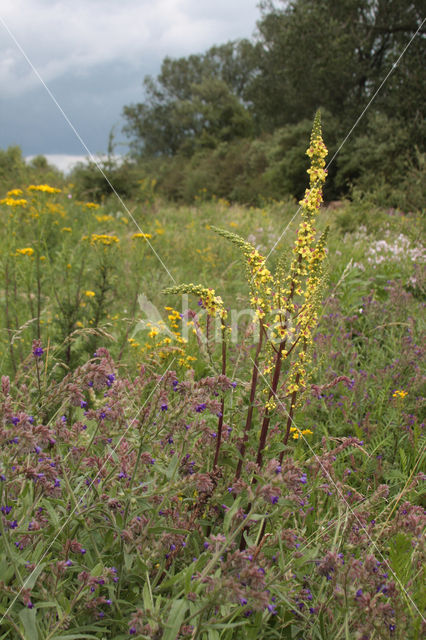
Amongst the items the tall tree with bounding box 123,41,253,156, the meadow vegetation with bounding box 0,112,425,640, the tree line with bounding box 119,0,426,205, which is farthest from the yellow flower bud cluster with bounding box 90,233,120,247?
the tall tree with bounding box 123,41,253,156

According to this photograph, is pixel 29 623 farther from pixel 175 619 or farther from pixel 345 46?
pixel 345 46

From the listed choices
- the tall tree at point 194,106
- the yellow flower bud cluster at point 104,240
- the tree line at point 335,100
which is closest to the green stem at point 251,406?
the yellow flower bud cluster at point 104,240

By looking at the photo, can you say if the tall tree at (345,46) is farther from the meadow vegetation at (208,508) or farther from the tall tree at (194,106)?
the meadow vegetation at (208,508)

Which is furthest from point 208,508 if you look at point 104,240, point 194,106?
point 194,106

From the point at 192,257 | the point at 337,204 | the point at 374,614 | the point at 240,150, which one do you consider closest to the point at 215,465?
the point at 374,614

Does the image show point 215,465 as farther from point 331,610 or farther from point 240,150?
point 240,150

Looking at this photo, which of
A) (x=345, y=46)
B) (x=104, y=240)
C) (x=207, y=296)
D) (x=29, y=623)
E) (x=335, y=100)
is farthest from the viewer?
(x=335, y=100)

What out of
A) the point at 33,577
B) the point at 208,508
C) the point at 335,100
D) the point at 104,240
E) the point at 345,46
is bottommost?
the point at 208,508

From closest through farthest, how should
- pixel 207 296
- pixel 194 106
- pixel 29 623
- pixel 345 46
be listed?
pixel 29 623 < pixel 207 296 < pixel 345 46 < pixel 194 106

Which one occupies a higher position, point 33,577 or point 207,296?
point 207,296

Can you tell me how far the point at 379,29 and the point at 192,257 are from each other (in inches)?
670

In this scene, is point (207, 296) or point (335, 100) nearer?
point (207, 296)

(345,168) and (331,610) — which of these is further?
(345,168)

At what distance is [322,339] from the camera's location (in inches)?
137
